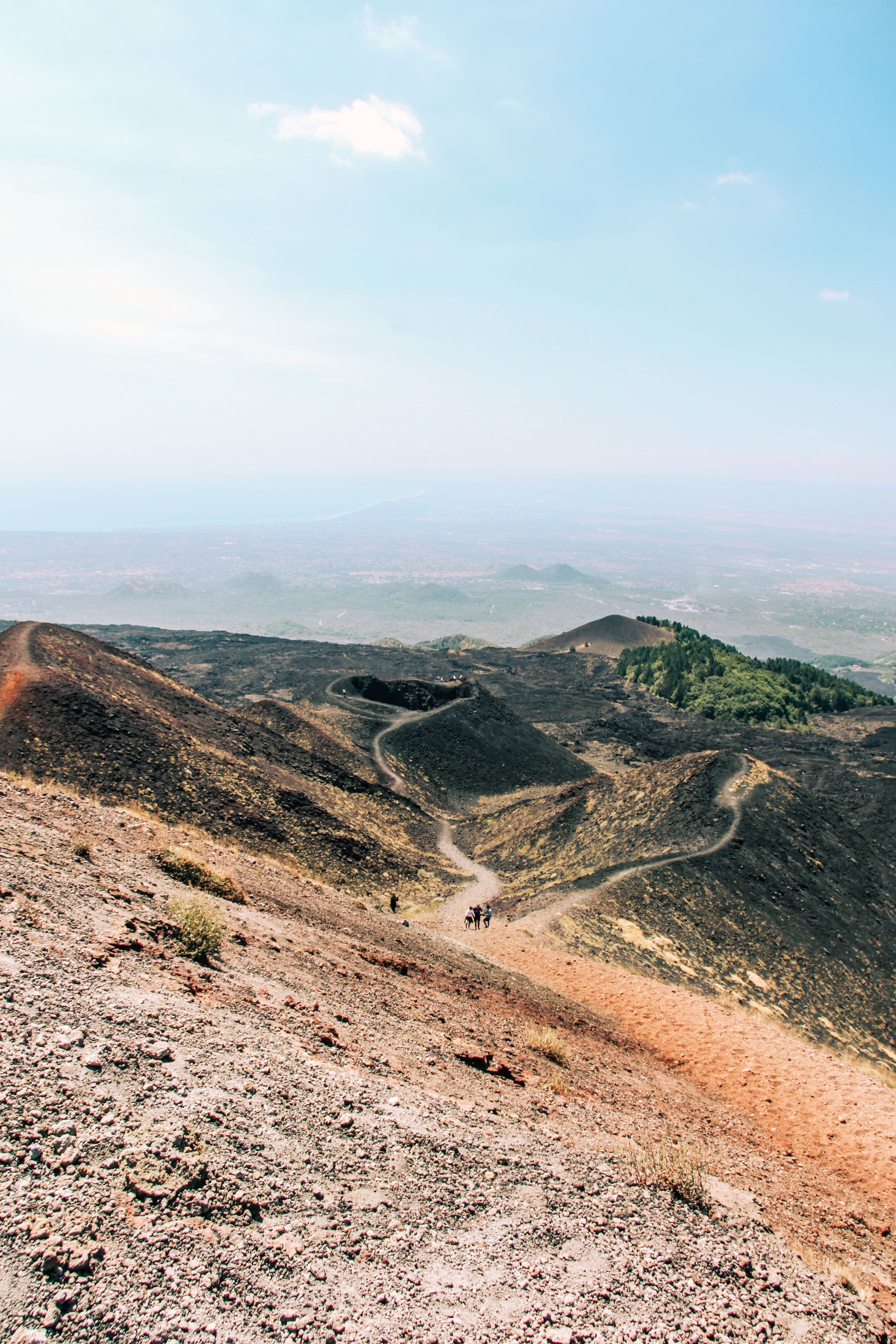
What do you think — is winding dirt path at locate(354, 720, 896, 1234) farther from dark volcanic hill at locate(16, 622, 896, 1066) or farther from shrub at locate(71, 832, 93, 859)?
shrub at locate(71, 832, 93, 859)

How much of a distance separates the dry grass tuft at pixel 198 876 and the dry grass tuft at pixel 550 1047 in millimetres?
7516

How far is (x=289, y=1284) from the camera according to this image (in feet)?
16.6

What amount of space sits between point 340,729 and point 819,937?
36.3 metres

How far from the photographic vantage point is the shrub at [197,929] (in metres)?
10.5

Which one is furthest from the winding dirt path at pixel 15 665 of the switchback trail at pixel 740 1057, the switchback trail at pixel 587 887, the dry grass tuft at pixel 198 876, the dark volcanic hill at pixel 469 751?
the dark volcanic hill at pixel 469 751

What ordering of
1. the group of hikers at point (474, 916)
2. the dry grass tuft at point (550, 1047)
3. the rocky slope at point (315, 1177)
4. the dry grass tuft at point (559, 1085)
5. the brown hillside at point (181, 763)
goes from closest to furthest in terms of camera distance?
the rocky slope at point (315, 1177), the dry grass tuft at point (559, 1085), the dry grass tuft at point (550, 1047), the brown hillside at point (181, 763), the group of hikers at point (474, 916)

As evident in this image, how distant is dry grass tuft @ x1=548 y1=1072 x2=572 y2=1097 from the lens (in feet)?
35.7

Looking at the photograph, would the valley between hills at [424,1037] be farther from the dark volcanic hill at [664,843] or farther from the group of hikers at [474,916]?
the group of hikers at [474,916]

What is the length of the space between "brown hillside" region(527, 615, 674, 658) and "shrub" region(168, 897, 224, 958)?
10978 centimetres

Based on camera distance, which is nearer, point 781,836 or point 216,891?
point 216,891

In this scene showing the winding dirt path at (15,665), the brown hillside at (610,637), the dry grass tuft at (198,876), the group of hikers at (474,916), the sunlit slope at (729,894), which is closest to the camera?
the dry grass tuft at (198,876)

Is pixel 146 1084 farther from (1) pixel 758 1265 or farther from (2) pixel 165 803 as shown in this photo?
(2) pixel 165 803

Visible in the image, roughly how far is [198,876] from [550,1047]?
9208 millimetres

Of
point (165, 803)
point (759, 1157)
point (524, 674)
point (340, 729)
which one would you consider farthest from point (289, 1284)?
point (524, 674)
